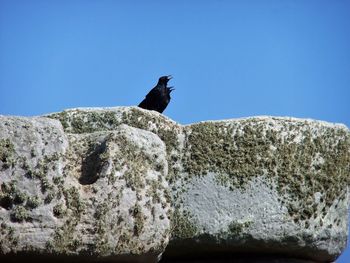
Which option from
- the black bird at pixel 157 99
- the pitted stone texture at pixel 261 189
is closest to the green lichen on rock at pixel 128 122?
the pitted stone texture at pixel 261 189

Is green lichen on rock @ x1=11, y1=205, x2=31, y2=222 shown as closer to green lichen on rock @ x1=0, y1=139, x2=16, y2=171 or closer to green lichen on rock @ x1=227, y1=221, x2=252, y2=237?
green lichen on rock @ x1=0, y1=139, x2=16, y2=171

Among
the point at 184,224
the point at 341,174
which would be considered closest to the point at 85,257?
the point at 184,224

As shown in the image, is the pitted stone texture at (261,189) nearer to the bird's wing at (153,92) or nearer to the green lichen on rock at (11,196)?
the green lichen on rock at (11,196)

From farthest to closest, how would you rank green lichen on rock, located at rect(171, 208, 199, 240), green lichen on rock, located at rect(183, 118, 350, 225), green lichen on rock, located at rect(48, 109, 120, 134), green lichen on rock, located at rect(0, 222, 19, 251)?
green lichen on rock, located at rect(48, 109, 120, 134) → green lichen on rock, located at rect(183, 118, 350, 225) → green lichen on rock, located at rect(171, 208, 199, 240) → green lichen on rock, located at rect(0, 222, 19, 251)

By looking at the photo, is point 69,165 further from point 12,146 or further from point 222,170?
point 222,170

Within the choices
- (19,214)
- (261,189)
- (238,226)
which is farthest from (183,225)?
(19,214)

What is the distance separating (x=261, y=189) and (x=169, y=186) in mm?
732

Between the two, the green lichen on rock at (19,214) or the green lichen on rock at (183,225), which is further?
the green lichen on rock at (183,225)

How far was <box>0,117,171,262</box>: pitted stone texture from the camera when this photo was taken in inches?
184

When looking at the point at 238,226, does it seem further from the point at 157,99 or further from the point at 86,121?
the point at 157,99

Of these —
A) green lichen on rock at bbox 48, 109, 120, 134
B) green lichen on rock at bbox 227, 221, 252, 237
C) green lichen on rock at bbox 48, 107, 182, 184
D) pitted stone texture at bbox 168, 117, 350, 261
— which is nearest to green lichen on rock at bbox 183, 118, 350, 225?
pitted stone texture at bbox 168, 117, 350, 261

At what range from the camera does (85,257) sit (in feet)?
15.7

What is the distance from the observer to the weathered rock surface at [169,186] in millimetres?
4723

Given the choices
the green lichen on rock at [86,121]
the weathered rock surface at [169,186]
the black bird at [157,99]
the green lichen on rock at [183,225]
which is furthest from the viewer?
the black bird at [157,99]
